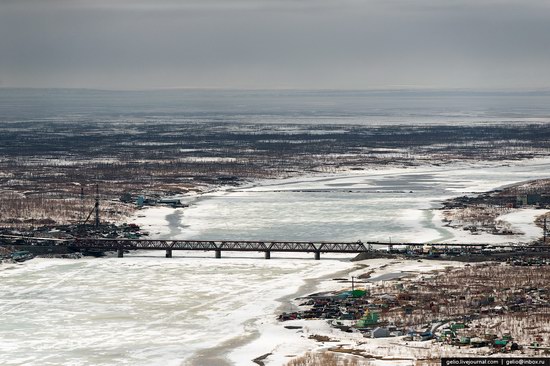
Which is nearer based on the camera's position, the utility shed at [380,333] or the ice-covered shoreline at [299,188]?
the ice-covered shoreline at [299,188]

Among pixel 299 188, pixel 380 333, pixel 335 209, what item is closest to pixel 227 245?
pixel 335 209

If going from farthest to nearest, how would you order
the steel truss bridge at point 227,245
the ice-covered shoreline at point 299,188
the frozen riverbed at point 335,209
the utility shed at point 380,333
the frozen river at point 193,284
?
the frozen riverbed at point 335,209 → the steel truss bridge at point 227,245 → the utility shed at point 380,333 → the frozen river at point 193,284 → the ice-covered shoreline at point 299,188

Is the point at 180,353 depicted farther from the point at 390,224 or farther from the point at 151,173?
the point at 151,173

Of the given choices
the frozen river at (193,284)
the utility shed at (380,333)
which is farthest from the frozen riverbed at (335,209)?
the utility shed at (380,333)

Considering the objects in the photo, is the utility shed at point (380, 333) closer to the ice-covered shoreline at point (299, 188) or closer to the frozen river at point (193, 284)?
the ice-covered shoreline at point (299, 188)

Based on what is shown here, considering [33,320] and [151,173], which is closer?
[33,320]

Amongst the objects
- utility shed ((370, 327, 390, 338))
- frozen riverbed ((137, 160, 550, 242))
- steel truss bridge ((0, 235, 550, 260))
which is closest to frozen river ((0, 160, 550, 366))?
frozen riverbed ((137, 160, 550, 242))

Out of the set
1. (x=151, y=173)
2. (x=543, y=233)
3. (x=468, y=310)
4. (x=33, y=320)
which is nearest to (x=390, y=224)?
(x=543, y=233)

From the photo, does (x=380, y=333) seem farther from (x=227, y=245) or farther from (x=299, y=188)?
(x=299, y=188)
